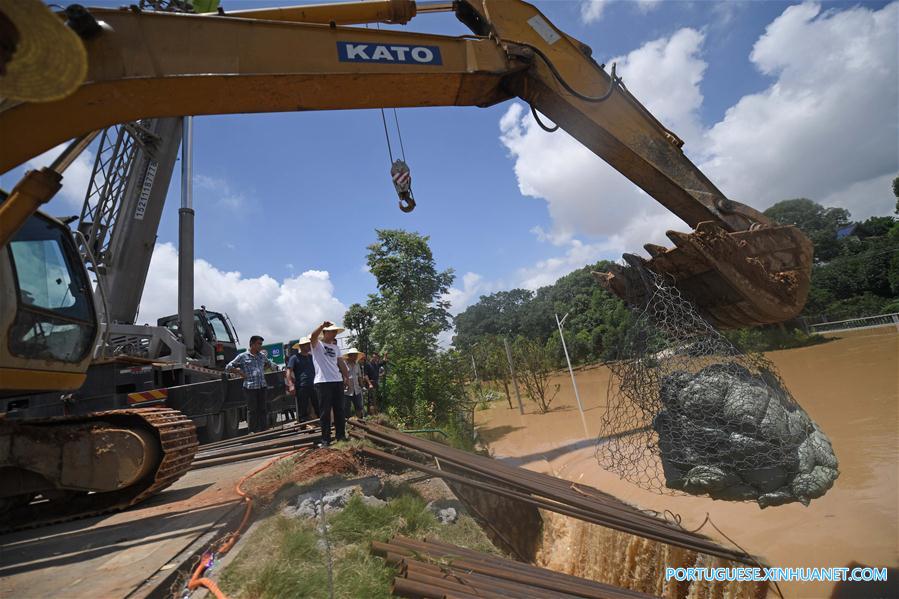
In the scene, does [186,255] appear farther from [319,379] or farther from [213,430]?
[319,379]

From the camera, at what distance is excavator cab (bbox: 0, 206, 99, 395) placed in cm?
359

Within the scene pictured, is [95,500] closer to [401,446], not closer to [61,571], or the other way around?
[61,571]

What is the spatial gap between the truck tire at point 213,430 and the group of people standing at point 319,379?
513 mm

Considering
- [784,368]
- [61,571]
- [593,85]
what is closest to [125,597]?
[61,571]

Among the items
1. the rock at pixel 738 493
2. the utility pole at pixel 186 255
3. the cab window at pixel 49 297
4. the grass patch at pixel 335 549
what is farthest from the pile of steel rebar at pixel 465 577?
the utility pole at pixel 186 255

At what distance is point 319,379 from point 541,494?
293 cm

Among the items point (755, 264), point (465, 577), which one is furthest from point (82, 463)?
point (755, 264)

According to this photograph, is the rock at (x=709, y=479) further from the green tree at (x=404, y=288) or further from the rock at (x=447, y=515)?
the green tree at (x=404, y=288)

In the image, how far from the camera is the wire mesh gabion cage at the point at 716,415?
319 centimetres

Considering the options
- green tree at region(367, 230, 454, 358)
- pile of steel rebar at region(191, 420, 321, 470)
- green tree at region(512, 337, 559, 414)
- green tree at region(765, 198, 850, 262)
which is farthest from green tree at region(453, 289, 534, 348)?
pile of steel rebar at region(191, 420, 321, 470)

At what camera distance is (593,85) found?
4113mm

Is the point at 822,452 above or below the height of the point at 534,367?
below

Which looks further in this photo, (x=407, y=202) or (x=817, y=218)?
(x=817, y=218)

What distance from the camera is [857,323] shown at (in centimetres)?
2750
